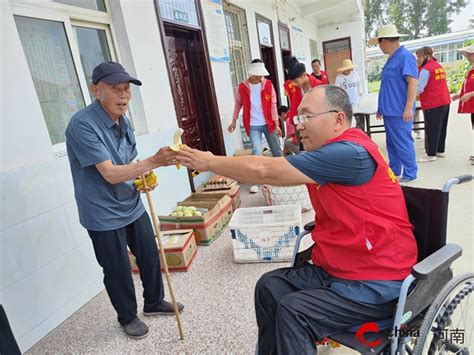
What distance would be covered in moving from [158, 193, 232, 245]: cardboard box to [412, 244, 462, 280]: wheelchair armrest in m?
2.14

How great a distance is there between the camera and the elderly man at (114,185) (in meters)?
1.70

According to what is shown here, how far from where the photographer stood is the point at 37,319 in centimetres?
211

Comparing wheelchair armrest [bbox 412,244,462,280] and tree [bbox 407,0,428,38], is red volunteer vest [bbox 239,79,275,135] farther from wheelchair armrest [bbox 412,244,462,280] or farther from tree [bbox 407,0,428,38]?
tree [bbox 407,0,428,38]

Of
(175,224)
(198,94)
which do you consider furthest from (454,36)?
(175,224)

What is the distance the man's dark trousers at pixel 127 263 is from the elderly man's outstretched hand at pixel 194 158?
0.67 metres

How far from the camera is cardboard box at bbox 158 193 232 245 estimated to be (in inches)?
123

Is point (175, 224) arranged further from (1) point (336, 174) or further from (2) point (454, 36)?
(2) point (454, 36)

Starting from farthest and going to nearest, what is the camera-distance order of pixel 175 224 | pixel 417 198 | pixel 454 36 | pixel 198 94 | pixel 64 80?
1. pixel 454 36
2. pixel 198 94
3. pixel 175 224
4. pixel 64 80
5. pixel 417 198

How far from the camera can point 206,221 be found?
3109mm

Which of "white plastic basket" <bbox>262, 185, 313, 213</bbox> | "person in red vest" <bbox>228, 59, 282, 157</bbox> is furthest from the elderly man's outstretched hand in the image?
"person in red vest" <bbox>228, 59, 282, 157</bbox>

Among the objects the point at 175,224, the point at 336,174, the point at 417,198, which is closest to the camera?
the point at 336,174

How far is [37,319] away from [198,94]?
3.42 m

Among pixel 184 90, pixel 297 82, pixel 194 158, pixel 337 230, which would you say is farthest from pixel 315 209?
pixel 184 90
